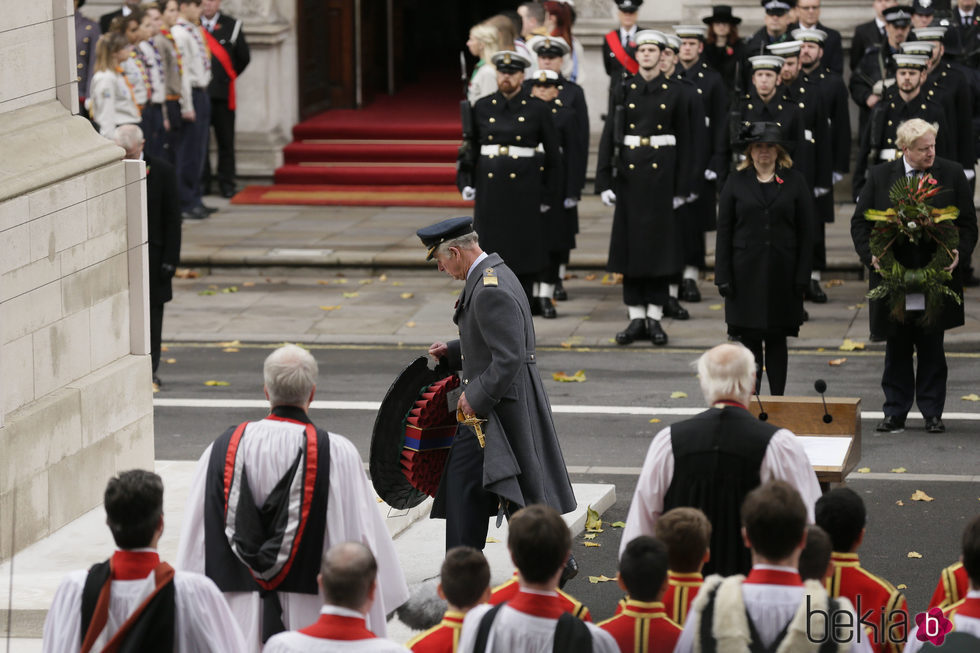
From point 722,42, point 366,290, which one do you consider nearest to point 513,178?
point 366,290

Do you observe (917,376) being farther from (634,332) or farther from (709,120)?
(709,120)

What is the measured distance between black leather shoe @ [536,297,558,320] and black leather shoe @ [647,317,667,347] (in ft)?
4.33

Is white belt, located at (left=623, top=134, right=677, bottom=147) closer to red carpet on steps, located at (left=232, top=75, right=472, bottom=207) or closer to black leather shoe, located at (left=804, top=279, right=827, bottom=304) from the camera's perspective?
black leather shoe, located at (left=804, top=279, right=827, bottom=304)

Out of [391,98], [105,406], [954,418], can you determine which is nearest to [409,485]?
[105,406]

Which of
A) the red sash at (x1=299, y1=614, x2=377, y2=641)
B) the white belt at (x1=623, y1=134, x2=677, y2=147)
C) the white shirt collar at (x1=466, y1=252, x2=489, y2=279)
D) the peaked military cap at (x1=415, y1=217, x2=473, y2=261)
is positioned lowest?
the red sash at (x1=299, y1=614, x2=377, y2=641)

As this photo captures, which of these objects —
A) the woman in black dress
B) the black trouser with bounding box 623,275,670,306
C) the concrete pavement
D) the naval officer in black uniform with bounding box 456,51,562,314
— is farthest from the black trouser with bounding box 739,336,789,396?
the woman in black dress

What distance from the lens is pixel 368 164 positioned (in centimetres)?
2244

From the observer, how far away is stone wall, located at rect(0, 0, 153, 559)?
8.84m

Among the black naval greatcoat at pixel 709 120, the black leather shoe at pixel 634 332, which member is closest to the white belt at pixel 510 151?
the black naval greatcoat at pixel 709 120

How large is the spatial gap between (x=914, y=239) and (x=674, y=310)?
177 inches

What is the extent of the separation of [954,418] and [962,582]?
6608 mm

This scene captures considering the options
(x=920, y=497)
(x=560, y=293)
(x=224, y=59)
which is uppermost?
(x=224, y=59)

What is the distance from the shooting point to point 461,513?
819cm

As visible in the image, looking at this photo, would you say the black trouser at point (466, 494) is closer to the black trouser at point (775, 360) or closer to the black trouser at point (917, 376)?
the black trouser at point (775, 360)
